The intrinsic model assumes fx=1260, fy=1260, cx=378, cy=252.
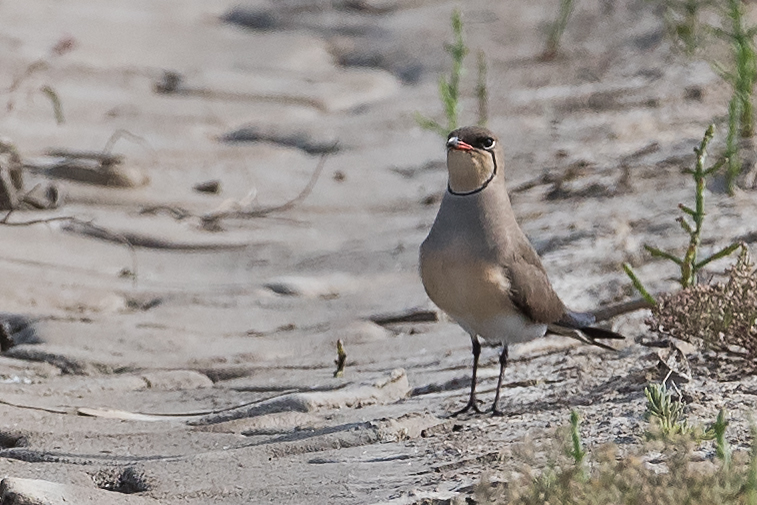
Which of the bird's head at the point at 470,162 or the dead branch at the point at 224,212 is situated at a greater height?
the bird's head at the point at 470,162

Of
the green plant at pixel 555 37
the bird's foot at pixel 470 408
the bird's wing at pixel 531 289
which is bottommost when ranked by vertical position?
the green plant at pixel 555 37

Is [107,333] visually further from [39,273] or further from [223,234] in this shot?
[223,234]

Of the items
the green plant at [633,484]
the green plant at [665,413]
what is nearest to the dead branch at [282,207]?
the green plant at [665,413]

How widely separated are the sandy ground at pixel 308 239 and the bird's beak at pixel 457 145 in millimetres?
736

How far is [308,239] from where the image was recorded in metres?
6.27

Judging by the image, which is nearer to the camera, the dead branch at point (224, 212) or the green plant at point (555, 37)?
the dead branch at point (224, 212)

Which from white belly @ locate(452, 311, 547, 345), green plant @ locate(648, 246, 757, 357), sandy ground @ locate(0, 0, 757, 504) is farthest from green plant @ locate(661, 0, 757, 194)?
white belly @ locate(452, 311, 547, 345)

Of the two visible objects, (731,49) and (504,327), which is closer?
(504,327)

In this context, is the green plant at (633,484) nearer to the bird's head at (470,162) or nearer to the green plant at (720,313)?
the green plant at (720,313)

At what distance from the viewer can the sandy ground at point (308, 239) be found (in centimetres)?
332

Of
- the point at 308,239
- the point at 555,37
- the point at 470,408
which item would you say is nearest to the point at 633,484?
the point at 470,408

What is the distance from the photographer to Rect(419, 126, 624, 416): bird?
12.3 feet

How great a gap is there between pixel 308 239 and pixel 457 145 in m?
2.45

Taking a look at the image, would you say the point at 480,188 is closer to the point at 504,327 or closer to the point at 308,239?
the point at 504,327
